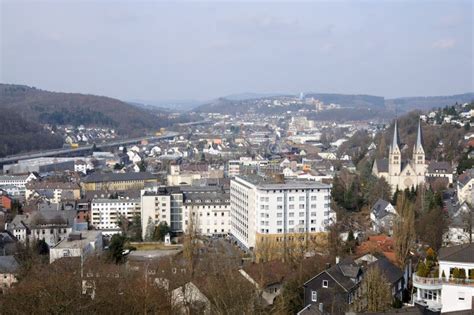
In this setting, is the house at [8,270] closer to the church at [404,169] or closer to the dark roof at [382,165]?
the church at [404,169]

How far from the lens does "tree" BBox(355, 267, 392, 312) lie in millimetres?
11984

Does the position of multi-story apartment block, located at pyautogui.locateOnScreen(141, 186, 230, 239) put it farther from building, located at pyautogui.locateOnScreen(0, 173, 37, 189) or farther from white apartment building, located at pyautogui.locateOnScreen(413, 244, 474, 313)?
white apartment building, located at pyautogui.locateOnScreen(413, 244, 474, 313)

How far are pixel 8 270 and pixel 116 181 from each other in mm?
19599

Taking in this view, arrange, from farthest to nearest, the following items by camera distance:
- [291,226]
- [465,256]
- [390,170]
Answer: [390,170], [291,226], [465,256]

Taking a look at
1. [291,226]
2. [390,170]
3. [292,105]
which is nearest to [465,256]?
[291,226]

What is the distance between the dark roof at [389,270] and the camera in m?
14.1

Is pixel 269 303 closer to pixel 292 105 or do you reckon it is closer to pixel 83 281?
pixel 83 281

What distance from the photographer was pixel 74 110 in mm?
92688

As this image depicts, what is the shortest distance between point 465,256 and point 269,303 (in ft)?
15.8

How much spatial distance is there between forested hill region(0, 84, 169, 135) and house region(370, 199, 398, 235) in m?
61.1

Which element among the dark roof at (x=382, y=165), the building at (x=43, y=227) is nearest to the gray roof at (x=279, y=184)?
the building at (x=43, y=227)

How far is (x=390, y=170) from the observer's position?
3272cm

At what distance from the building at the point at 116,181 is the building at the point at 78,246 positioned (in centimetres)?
1304

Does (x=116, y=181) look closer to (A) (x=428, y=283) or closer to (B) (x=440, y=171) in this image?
(B) (x=440, y=171)
